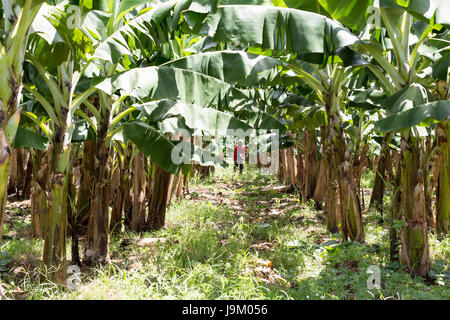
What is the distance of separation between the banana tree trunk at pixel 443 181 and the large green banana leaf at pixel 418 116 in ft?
8.37

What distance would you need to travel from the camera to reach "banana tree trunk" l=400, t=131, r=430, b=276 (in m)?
3.89

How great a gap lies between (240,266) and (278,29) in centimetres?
275

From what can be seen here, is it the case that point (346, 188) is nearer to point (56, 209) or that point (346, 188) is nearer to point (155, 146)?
point (155, 146)

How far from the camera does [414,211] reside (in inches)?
154

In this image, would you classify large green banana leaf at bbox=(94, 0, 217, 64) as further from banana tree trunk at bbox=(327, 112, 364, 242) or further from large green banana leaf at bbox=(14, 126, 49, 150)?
banana tree trunk at bbox=(327, 112, 364, 242)

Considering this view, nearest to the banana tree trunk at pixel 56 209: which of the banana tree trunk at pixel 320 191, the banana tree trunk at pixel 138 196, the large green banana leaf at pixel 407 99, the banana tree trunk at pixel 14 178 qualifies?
the banana tree trunk at pixel 138 196

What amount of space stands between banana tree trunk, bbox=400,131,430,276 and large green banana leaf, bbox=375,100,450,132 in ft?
2.09

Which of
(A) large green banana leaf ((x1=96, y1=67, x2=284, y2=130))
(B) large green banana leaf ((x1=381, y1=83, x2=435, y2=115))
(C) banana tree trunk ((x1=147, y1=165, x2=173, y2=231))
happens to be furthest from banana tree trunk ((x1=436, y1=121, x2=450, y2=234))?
(C) banana tree trunk ((x1=147, y1=165, x2=173, y2=231))

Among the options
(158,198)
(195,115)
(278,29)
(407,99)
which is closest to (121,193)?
(158,198)

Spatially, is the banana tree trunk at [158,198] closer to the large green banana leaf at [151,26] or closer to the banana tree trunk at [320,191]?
the large green banana leaf at [151,26]

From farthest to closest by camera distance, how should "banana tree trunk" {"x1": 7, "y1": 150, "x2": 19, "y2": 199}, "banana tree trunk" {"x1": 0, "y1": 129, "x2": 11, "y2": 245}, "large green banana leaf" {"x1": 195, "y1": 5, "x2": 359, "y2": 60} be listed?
"banana tree trunk" {"x1": 7, "y1": 150, "x2": 19, "y2": 199}, "large green banana leaf" {"x1": 195, "y1": 5, "x2": 359, "y2": 60}, "banana tree trunk" {"x1": 0, "y1": 129, "x2": 11, "y2": 245}
